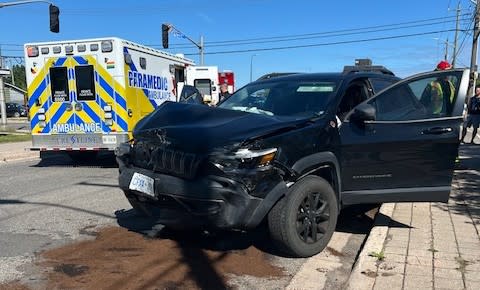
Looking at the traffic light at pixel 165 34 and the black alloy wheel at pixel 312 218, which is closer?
the black alloy wheel at pixel 312 218

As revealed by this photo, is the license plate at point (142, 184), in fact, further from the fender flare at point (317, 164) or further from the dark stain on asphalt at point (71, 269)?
the fender flare at point (317, 164)

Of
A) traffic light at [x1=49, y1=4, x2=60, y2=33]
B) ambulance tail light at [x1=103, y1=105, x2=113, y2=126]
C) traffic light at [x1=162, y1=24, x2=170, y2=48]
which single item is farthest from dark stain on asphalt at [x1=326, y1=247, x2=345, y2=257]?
traffic light at [x1=162, y1=24, x2=170, y2=48]

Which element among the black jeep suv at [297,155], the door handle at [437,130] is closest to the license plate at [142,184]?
the black jeep suv at [297,155]

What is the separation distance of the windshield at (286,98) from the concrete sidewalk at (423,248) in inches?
58.4

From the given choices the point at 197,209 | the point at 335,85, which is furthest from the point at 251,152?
the point at 335,85

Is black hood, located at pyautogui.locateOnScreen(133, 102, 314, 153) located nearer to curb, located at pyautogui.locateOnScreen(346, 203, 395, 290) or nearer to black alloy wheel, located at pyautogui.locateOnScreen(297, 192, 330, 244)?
black alloy wheel, located at pyautogui.locateOnScreen(297, 192, 330, 244)

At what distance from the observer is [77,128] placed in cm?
1118

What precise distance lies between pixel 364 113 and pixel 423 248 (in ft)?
4.64

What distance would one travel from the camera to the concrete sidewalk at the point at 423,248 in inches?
161

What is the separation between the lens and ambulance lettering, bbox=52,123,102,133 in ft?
36.4

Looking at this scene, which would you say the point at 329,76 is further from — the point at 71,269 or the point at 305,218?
the point at 71,269

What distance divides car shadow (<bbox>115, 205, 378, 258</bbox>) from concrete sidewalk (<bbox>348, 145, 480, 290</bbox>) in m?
0.34

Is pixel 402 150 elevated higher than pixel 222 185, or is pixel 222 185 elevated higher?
pixel 402 150

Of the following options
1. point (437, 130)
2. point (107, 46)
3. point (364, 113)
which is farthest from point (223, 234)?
point (107, 46)
